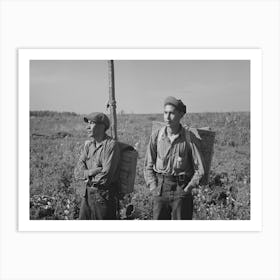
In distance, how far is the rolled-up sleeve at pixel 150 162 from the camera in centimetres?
467

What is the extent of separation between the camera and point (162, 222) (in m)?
4.65

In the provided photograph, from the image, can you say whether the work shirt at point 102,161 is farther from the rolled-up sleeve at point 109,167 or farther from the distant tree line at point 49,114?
the distant tree line at point 49,114

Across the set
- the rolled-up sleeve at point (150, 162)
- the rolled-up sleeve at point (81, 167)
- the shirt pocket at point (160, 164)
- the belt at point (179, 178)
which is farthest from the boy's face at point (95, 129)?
the belt at point (179, 178)

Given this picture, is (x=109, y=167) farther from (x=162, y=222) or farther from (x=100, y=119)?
(x=162, y=222)

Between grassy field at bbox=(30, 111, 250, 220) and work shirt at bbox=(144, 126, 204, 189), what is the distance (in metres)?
0.08

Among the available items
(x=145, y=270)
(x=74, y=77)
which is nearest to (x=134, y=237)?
(x=145, y=270)

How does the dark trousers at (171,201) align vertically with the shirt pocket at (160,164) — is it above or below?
below

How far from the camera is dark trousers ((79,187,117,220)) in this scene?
15.3 ft

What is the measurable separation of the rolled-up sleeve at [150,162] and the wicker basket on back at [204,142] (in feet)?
0.44

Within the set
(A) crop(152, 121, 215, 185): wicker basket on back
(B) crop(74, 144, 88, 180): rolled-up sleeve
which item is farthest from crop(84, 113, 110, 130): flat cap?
(A) crop(152, 121, 215, 185): wicker basket on back

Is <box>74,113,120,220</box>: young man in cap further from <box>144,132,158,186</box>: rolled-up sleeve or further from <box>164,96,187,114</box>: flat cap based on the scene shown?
<box>164,96,187,114</box>: flat cap
